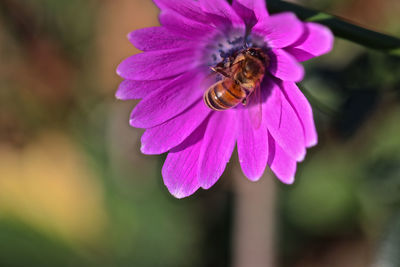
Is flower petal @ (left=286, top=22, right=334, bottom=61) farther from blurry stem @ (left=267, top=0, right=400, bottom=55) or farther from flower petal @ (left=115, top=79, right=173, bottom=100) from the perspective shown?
flower petal @ (left=115, top=79, right=173, bottom=100)

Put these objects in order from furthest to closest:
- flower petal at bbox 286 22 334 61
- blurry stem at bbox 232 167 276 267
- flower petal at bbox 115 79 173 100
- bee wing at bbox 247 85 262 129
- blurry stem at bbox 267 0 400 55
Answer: blurry stem at bbox 232 167 276 267
bee wing at bbox 247 85 262 129
flower petal at bbox 115 79 173 100
blurry stem at bbox 267 0 400 55
flower petal at bbox 286 22 334 61

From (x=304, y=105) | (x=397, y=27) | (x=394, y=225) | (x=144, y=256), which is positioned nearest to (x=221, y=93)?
(x=304, y=105)

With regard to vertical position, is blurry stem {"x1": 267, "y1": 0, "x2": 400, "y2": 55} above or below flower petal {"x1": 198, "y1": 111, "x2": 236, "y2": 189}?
above

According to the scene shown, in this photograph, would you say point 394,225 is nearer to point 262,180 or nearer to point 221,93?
point 262,180

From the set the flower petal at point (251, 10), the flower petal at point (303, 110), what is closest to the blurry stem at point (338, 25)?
the flower petal at point (251, 10)

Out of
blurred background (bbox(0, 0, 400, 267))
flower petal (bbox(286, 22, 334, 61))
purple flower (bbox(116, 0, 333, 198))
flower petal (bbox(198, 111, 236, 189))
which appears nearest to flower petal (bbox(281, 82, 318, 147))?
purple flower (bbox(116, 0, 333, 198))

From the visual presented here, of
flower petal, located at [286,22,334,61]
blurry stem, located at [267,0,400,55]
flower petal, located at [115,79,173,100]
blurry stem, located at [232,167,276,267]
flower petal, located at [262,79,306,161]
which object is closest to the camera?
flower petal, located at [286,22,334,61]
